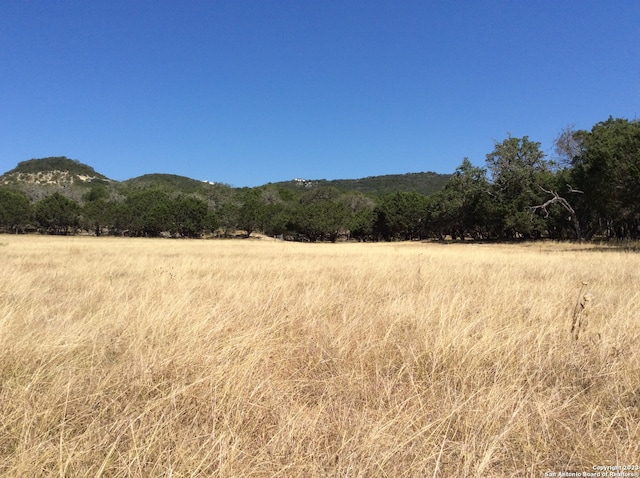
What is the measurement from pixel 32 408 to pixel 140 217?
74294mm

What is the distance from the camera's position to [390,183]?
15088 centimetres

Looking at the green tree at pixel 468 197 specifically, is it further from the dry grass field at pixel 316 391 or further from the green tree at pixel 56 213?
the green tree at pixel 56 213

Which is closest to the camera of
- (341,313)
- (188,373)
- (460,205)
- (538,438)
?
(538,438)

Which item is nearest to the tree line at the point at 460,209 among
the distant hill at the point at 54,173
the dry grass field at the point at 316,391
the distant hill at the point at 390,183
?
the dry grass field at the point at 316,391

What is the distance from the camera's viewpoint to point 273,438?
1.98 m

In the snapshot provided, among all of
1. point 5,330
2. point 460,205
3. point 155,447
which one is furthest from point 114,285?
point 460,205

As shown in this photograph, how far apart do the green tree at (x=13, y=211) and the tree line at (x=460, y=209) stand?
0.15 meters

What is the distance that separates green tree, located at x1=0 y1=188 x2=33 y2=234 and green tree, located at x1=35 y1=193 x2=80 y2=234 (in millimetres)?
1660

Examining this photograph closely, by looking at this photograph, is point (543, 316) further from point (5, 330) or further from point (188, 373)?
point (5, 330)

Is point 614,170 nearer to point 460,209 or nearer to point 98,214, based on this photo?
point 460,209

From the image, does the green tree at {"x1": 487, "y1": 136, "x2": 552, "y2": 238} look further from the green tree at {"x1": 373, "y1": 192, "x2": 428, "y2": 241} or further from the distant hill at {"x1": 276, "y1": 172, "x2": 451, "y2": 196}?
the distant hill at {"x1": 276, "y1": 172, "x2": 451, "y2": 196}

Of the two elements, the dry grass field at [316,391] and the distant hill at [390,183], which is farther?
the distant hill at [390,183]

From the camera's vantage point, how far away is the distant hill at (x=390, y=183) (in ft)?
427

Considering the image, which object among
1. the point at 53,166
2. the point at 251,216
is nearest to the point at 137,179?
the point at 53,166
